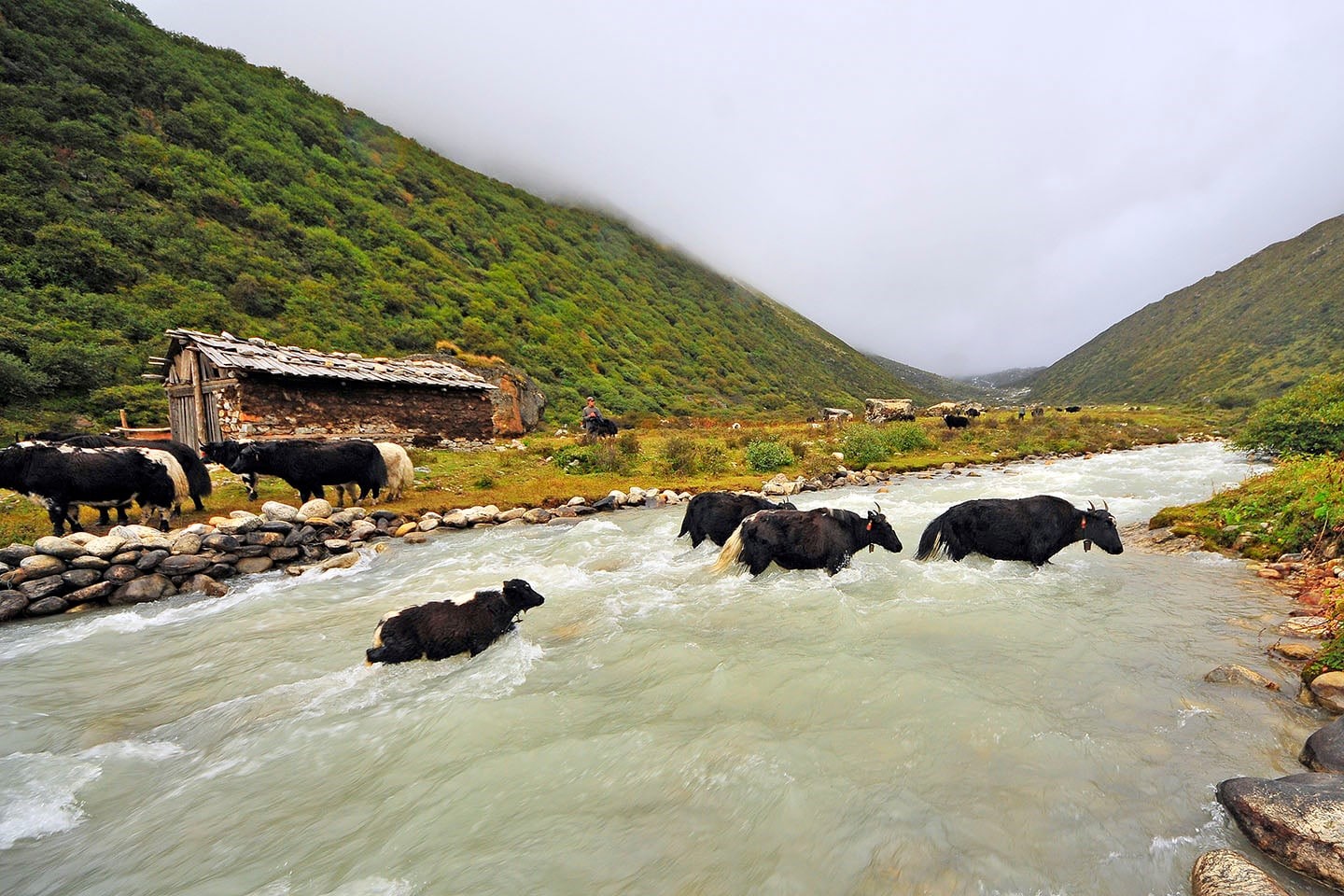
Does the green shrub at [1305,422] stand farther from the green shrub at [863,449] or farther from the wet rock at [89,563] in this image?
the wet rock at [89,563]

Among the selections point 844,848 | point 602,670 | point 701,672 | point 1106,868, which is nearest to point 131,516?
point 602,670

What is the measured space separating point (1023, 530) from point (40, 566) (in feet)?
51.3

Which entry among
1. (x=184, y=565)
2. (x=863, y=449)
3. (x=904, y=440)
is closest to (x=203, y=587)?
(x=184, y=565)

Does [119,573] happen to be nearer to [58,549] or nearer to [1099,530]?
[58,549]

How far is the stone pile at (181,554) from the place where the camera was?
7301 millimetres

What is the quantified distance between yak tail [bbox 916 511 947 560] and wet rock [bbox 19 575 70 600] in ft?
45.3

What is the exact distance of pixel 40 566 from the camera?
7312 mm

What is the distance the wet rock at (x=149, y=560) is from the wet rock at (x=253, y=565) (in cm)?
98

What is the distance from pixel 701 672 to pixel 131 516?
1339 cm

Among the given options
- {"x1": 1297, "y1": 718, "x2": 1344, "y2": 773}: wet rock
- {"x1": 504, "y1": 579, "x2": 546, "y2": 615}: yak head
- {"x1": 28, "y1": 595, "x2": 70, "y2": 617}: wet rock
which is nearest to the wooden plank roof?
{"x1": 28, "y1": 595, "x2": 70, "y2": 617}: wet rock

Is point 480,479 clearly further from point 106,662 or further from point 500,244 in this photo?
point 500,244

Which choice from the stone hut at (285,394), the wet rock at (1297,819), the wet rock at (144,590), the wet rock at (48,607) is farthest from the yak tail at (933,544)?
the stone hut at (285,394)

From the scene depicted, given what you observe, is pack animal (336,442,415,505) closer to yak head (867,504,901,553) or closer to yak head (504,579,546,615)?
yak head (504,579,546,615)

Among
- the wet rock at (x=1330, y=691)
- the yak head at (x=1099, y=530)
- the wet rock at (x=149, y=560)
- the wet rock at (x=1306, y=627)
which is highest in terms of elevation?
the wet rock at (x=149, y=560)
